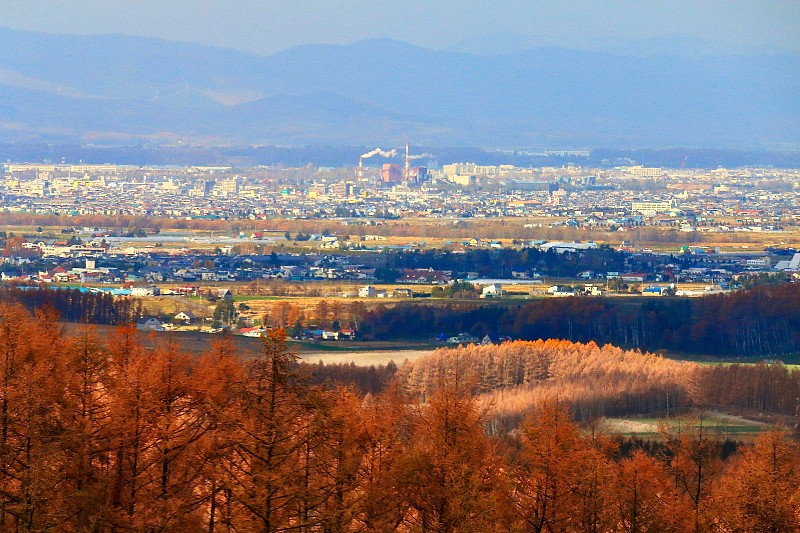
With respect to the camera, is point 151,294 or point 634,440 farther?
point 151,294

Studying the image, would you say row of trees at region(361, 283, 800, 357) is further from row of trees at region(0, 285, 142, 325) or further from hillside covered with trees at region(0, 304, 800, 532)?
hillside covered with trees at region(0, 304, 800, 532)

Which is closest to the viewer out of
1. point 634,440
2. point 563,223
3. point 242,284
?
point 634,440

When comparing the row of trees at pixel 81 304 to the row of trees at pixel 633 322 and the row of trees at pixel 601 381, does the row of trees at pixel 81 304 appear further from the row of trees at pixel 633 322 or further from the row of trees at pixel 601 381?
the row of trees at pixel 601 381

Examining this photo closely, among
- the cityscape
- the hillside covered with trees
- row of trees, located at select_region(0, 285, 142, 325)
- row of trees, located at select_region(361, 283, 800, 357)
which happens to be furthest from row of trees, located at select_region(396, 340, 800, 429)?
row of trees, located at select_region(0, 285, 142, 325)

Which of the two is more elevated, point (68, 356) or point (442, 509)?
point (68, 356)

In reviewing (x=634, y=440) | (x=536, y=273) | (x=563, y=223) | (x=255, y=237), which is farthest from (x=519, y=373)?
(x=563, y=223)

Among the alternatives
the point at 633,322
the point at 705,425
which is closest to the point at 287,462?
the point at 705,425

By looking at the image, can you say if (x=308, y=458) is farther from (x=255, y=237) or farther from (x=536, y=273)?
(x=255, y=237)
